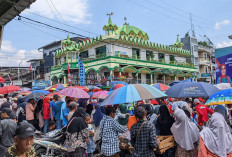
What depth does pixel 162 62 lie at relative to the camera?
34.5m

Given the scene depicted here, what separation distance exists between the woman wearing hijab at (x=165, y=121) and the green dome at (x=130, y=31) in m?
26.9

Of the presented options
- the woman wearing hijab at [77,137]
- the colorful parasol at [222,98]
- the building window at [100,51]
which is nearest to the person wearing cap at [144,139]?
the woman wearing hijab at [77,137]

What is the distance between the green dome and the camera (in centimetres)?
3212

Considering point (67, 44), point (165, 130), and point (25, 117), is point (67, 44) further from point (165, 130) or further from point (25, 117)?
point (165, 130)

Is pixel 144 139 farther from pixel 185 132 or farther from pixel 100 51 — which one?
pixel 100 51

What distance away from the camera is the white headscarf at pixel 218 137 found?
4191 mm

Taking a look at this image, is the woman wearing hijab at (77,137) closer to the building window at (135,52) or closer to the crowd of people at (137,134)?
the crowd of people at (137,134)

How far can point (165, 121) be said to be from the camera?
19.4ft

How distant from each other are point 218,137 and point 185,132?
0.95m

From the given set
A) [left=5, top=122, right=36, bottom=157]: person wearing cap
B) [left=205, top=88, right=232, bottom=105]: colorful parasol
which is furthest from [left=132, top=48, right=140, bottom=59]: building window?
[left=5, top=122, right=36, bottom=157]: person wearing cap

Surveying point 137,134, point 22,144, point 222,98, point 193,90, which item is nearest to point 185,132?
point 222,98

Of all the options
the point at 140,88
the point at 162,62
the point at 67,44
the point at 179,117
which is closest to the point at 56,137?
the point at 140,88

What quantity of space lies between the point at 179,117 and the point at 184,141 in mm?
553

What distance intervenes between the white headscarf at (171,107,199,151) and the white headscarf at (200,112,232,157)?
785 mm
